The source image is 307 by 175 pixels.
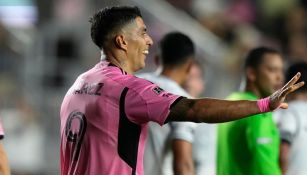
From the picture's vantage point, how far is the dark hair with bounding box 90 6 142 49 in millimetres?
6027

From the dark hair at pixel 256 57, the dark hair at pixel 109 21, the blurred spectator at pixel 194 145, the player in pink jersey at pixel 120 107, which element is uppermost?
the dark hair at pixel 109 21

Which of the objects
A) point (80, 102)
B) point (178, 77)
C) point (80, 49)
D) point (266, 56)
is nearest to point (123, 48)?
point (80, 102)

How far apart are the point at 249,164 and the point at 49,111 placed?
274 inches

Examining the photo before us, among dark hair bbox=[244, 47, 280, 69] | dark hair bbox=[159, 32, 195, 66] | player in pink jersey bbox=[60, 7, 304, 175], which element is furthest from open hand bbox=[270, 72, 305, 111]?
dark hair bbox=[244, 47, 280, 69]

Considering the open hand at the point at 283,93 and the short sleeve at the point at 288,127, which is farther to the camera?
the short sleeve at the point at 288,127

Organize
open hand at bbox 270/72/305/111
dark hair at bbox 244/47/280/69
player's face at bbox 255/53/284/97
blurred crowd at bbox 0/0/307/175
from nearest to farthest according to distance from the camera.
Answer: open hand at bbox 270/72/305/111
player's face at bbox 255/53/284/97
dark hair at bbox 244/47/280/69
blurred crowd at bbox 0/0/307/175

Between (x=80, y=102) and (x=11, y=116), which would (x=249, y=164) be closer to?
(x=80, y=102)

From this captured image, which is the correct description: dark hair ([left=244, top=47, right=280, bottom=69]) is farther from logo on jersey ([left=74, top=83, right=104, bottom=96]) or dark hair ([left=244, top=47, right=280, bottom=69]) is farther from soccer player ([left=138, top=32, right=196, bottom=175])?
logo on jersey ([left=74, top=83, right=104, bottom=96])

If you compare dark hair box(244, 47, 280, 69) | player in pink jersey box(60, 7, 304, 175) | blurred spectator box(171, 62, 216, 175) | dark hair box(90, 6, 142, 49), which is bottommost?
blurred spectator box(171, 62, 216, 175)

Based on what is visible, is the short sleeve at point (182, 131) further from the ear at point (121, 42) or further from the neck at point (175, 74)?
the ear at point (121, 42)

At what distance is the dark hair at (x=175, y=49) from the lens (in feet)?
25.7

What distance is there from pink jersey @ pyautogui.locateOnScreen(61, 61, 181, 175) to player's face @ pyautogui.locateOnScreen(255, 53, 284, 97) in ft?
8.21

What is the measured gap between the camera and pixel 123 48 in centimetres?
600

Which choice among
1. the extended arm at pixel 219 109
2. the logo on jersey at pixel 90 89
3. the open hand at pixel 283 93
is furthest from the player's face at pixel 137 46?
the open hand at pixel 283 93
